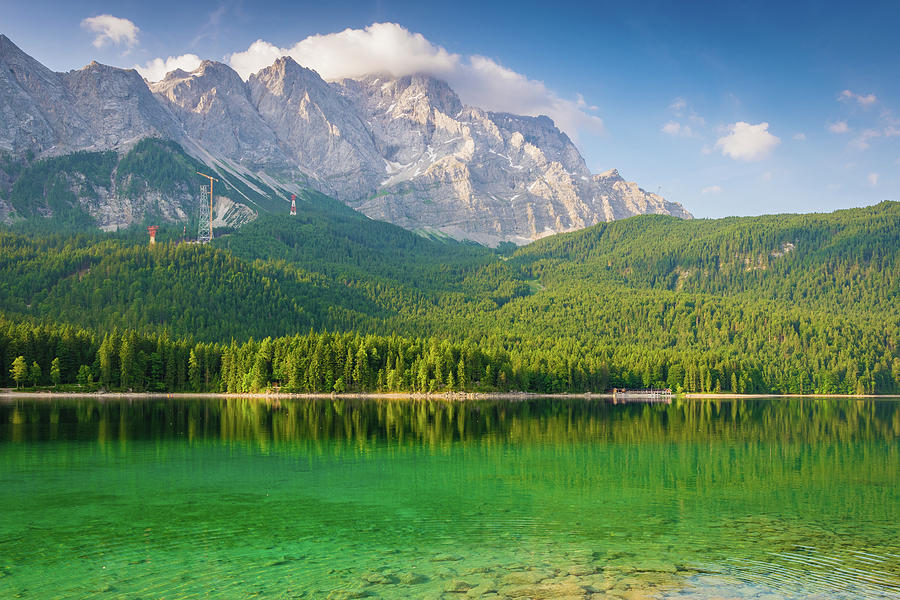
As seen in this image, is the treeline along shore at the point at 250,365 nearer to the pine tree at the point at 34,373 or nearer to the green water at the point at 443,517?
the pine tree at the point at 34,373

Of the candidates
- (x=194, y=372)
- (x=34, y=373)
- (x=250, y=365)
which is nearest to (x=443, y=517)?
(x=250, y=365)

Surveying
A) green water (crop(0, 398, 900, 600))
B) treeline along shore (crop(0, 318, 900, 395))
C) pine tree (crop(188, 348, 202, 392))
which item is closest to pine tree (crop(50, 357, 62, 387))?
treeline along shore (crop(0, 318, 900, 395))

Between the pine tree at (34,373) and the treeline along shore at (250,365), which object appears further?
the treeline along shore at (250,365)

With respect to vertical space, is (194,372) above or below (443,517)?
above

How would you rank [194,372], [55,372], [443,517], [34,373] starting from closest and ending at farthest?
[443,517] → [34,373] → [55,372] → [194,372]

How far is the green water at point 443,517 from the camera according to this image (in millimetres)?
27359

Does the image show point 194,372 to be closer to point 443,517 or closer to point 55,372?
point 55,372

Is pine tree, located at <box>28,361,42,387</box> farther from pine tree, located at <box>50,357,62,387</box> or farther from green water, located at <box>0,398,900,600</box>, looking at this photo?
green water, located at <box>0,398,900,600</box>

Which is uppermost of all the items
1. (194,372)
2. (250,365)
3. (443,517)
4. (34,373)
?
(250,365)

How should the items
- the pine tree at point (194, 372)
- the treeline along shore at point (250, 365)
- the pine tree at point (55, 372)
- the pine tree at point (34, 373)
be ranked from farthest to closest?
1. the pine tree at point (194, 372)
2. the treeline along shore at point (250, 365)
3. the pine tree at point (55, 372)
4. the pine tree at point (34, 373)

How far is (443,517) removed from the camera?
38219 millimetres

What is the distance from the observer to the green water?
89.8 ft

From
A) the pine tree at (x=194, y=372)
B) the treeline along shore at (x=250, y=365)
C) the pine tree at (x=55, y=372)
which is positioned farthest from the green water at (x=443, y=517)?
the pine tree at (x=194, y=372)

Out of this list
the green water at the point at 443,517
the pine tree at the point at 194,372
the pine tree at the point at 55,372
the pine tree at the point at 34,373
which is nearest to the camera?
the green water at the point at 443,517
